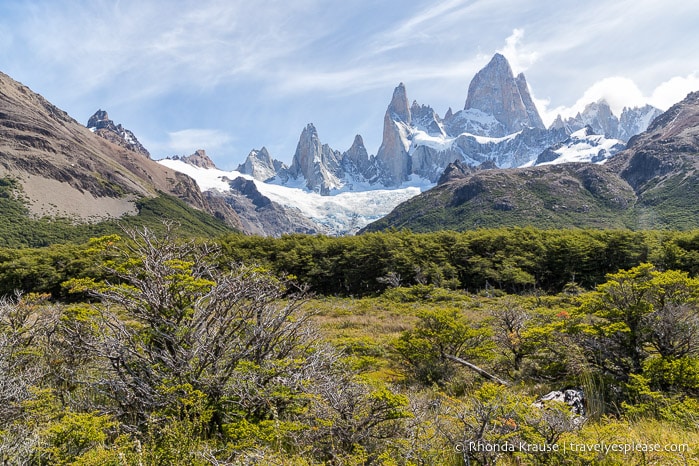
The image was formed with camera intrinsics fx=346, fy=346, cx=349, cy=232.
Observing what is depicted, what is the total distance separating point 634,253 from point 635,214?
119 m

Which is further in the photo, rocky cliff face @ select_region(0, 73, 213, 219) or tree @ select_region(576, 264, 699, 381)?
rocky cliff face @ select_region(0, 73, 213, 219)

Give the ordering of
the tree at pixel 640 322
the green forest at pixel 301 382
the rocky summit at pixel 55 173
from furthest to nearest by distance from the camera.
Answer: the rocky summit at pixel 55 173 → the tree at pixel 640 322 → the green forest at pixel 301 382

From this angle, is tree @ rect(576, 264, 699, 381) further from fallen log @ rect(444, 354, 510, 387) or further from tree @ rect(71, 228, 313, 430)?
tree @ rect(71, 228, 313, 430)

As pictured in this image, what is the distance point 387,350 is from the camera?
12.7 m

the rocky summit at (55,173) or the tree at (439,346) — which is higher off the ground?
the rocky summit at (55,173)

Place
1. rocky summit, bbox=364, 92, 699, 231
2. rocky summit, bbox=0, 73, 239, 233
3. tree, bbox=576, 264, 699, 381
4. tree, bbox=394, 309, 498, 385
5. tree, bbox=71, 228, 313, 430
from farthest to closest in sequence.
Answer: rocky summit, bbox=0, 73, 239, 233
rocky summit, bbox=364, 92, 699, 231
tree, bbox=394, 309, 498, 385
tree, bbox=576, 264, 699, 381
tree, bbox=71, 228, 313, 430

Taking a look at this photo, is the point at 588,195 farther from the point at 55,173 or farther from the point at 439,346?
the point at 55,173

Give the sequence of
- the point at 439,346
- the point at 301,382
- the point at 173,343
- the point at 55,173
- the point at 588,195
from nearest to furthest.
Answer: the point at 173,343
the point at 301,382
the point at 439,346
the point at 588,195
the point at 55,173

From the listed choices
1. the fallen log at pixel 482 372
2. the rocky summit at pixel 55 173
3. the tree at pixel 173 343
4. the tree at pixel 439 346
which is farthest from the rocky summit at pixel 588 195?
the rocky summit at pixel 55 173

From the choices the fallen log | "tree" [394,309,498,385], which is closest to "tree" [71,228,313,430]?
"tree" [394,309,498,385]

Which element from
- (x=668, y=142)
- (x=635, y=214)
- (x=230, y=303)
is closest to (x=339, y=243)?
(x=230, y=303)

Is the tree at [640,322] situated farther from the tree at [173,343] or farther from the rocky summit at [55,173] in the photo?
the rocky summit at [55,173]

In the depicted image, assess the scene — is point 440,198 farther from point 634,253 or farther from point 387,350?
point 387,350

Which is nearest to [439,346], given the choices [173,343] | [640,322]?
[640,322]
